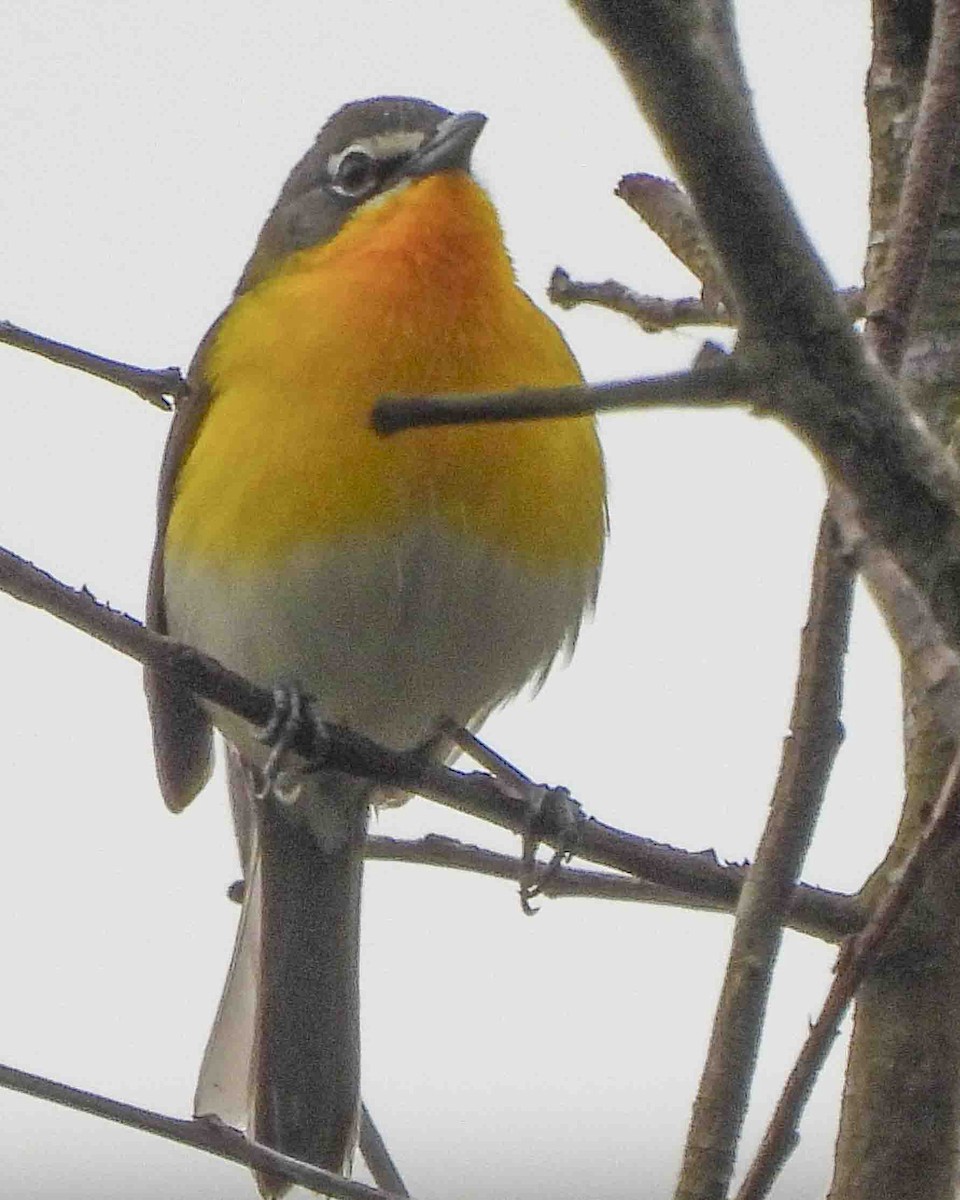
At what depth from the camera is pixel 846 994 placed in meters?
1.61

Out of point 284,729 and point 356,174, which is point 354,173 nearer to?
point 356,174

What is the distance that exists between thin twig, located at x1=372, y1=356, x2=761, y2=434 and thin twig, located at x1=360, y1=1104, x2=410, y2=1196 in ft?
4.32

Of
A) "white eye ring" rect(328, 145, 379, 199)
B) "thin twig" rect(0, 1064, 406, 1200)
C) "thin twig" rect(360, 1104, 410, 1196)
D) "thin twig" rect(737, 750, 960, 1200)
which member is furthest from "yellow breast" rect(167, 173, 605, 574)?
"thin twig" rect(737, 750, 960, 1200)

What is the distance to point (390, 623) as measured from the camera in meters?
3.37

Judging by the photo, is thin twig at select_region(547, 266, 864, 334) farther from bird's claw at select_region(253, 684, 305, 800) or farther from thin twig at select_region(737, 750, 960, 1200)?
thin twig at select_region(737, 750, 960, 1200)

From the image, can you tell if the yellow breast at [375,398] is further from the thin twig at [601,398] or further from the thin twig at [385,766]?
the thin twig at [601,398]

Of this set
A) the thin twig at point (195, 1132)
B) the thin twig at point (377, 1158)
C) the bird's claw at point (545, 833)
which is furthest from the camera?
the bird's claw at point (545, 833)

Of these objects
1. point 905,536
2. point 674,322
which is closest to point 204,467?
point 674,322

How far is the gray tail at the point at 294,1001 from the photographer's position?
3.72 m

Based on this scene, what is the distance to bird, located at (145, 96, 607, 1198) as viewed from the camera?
10.6 ft

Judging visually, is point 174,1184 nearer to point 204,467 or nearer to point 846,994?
point 204,467

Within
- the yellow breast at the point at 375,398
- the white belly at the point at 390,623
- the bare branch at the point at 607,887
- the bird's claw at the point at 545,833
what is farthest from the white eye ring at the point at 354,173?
the bare branch at the point at 607,887

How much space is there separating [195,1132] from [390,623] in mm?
1542

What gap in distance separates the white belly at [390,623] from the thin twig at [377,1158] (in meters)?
1.07
